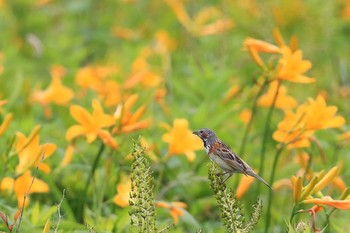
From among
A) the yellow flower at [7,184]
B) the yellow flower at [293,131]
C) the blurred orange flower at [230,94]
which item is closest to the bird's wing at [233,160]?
the yellow flower at [293,131]

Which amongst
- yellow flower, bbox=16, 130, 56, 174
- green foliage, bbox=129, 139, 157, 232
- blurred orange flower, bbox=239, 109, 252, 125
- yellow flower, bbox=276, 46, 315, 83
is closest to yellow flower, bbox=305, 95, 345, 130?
yellow flower, bbox=276, 46, 315, 83

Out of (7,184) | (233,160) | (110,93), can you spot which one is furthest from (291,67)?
(110,93)

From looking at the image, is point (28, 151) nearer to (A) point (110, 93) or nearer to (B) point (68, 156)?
(B) point (68, 156)

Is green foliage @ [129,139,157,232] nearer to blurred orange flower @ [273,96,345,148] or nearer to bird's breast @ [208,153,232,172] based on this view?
bird's breast @ [208,153,232,172]

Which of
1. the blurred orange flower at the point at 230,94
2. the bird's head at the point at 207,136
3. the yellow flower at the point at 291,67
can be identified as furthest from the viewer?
the blurred orange flower at the point at 230,94

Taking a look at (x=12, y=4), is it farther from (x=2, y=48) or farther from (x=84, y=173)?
(x=84, y=173)

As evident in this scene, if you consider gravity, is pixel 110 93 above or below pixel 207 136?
below

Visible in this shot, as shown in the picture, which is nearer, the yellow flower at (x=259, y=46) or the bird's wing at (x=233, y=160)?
the bird's wing at (x=233, y=160)

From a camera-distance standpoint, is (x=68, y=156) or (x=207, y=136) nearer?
(x=207, y=136)

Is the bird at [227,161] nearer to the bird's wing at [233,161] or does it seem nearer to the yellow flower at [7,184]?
the bird's wing at [233,161]

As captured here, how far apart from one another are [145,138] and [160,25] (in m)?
3.38

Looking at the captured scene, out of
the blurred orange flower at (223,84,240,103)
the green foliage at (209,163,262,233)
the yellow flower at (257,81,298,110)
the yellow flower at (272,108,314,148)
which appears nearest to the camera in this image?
the green foliage at (209,163,262,233)

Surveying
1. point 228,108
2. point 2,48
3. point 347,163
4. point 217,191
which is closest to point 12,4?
point 2,48

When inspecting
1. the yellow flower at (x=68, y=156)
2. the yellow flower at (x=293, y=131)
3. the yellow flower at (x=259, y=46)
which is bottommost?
the yellow flower at (x=68, y=156)
